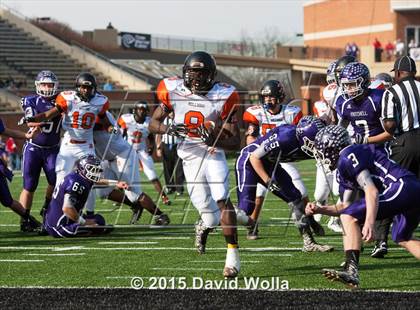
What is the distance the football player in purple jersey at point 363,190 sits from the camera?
543cm

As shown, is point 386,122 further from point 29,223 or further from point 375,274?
point 29,223

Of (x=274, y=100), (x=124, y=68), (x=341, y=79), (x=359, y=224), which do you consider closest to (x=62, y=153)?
(x=274, y=100)

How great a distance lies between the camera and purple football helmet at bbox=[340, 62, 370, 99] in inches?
257

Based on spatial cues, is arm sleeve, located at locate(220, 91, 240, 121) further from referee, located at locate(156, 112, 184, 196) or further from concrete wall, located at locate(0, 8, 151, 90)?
concrete wall, located at locate(0, 8, 151, 90)

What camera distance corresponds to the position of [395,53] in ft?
117


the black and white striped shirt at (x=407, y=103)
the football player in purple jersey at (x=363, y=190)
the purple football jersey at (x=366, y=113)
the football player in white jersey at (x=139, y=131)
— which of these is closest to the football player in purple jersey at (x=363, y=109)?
the purple football jersey at (x=366, y=113)

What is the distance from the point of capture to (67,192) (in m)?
8.39

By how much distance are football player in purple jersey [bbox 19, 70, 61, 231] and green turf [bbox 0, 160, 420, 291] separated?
54 cm

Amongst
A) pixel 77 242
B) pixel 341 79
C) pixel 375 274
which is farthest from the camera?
pixel 77 242

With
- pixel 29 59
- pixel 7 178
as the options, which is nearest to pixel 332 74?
pixel 7 178

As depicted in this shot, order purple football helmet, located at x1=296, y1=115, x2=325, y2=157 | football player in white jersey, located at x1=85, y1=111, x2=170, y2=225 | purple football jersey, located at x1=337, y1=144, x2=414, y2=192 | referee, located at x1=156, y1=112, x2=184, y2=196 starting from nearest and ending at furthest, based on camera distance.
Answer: purple football jersey, located at x1=337, y1=144, x2=414, y2=192 < purple football helmet, located at x1=296, y1=115, x2=325, y2=157 < football player in white jersey, located at x1=85, y1=111, x2=170, y2=225 < referee, located at x1=156, y1=112, x2=184, y2=196

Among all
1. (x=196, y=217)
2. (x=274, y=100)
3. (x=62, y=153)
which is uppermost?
(x=274, y=100)

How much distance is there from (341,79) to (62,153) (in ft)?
11.9

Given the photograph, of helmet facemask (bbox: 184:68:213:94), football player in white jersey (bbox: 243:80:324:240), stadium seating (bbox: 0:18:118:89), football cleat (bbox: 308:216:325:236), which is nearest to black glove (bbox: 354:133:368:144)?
helmet facemask (bbox: 184:68:213:94)
